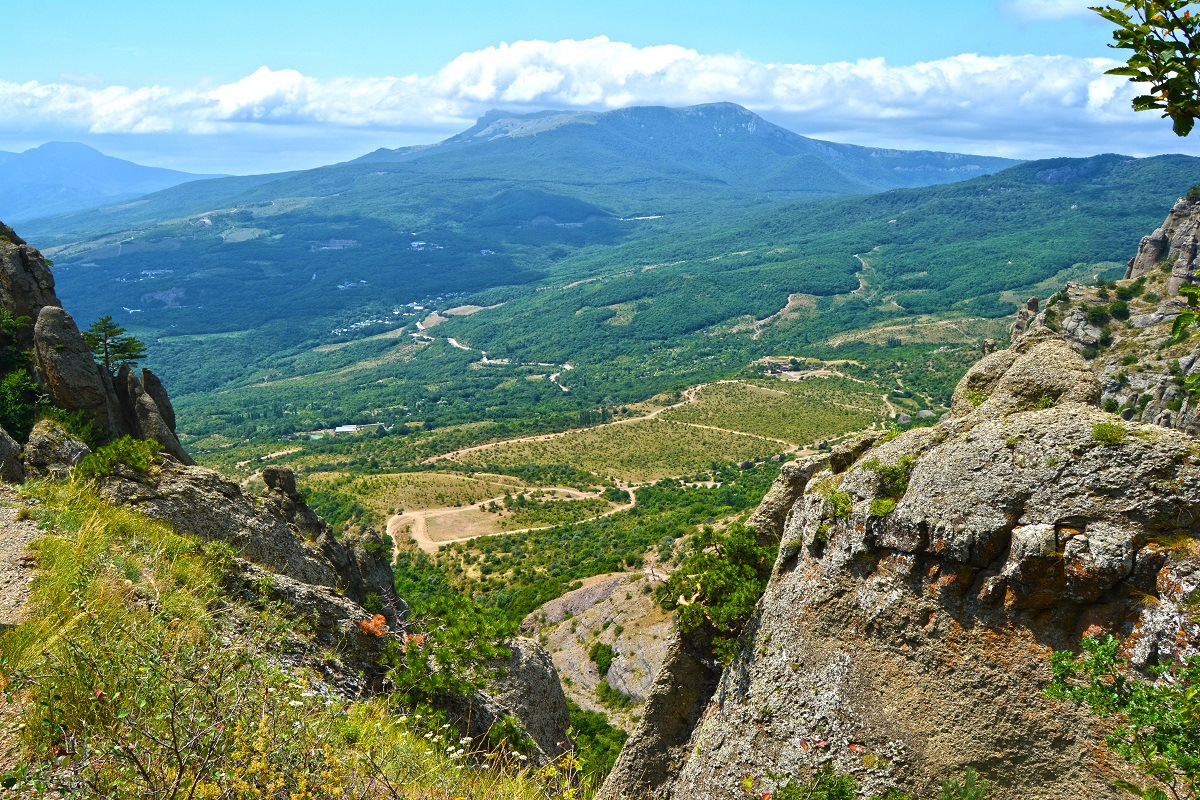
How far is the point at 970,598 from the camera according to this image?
8.65 meters

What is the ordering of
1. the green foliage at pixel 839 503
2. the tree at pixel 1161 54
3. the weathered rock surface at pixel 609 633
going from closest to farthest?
the tree at pixel 1161 54 → the green foliage at pixel 839 503 → the weathered rock surface at pixel 609 633

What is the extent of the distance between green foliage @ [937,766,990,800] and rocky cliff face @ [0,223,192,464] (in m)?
20.8

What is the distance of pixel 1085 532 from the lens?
25.9 ft

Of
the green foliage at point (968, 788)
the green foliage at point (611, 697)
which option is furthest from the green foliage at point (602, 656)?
the green foliage at point (968, 788)

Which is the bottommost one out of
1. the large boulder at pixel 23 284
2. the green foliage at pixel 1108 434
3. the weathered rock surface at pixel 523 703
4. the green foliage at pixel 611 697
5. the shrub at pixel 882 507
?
the green foliage at pixel 611 697

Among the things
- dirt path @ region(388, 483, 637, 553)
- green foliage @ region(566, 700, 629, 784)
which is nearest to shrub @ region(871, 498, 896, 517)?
green foliage @ region(566, 700, 629, 784)

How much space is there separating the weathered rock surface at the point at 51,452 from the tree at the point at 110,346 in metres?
8.31

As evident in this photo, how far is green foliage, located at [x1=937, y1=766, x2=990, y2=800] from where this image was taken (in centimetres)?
707

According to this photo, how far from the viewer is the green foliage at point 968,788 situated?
707 cm

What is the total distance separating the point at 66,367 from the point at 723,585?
1946 centimetres

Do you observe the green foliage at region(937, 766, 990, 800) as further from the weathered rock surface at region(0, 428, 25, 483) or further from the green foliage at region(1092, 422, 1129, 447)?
the weathered rock surface at region(0, 428, 25, 483)

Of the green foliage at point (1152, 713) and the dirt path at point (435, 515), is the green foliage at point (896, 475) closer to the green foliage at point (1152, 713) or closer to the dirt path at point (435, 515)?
the green foliage at point (1152, 713)

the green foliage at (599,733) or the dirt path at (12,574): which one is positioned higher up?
the dirt path at (12,574)

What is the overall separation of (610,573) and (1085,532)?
31.8 metres
